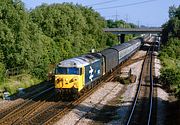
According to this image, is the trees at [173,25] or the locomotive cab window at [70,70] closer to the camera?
the locomotive cab window at [70,70]

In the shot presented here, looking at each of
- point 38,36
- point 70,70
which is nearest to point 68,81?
point 70,70

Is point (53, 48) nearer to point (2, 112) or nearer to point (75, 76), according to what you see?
point (75, 76)

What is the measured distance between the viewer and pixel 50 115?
24578 mm

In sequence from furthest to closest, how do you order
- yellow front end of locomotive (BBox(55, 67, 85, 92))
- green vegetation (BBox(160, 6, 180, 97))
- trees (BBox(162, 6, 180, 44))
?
trees (BBox(162, 6, 180, 44))
green vegetation (BBox(160, 6, 180, 97))
yellow front end of locomotive (BBox(55, 67, 85, 92))

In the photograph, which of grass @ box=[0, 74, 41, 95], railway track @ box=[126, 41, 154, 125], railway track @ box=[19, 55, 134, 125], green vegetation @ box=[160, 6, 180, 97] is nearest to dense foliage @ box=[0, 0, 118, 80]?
grass @ box=[0, 74, 41, 95]

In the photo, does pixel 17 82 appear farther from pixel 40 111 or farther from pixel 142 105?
pixel 142 105

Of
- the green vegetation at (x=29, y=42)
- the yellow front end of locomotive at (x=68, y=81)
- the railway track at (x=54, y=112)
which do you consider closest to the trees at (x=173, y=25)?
the green vegetation at (x=29, y=42)

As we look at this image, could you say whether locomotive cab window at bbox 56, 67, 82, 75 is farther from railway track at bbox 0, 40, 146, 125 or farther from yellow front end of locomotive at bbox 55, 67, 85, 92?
railway track at bbox 0, 40, 146, 125

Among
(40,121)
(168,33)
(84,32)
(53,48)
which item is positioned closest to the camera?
(40,121)

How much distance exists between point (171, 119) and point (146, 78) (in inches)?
785

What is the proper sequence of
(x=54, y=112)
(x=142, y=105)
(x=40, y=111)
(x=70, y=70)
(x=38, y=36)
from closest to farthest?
(x=54, y=112) < (x=40, y=111) < (x=142, y=105) < (x=70, y=70) < (x=38, y=36)

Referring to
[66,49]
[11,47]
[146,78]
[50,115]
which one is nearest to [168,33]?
[66,49]

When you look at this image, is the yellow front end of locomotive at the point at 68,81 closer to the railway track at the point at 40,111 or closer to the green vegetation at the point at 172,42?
the railway track at the point at 40,111

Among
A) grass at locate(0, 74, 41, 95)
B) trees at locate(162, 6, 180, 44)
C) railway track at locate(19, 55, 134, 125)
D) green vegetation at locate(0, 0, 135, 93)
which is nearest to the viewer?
railway track at locate(19, 55, 134, 125)
